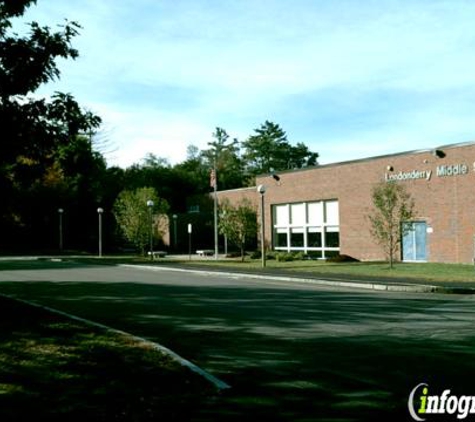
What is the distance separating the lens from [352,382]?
688 centimetres

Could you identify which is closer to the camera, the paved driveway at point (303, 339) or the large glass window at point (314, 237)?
the paved driveway at point (303, 339)

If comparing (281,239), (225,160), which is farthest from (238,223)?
(225,160)

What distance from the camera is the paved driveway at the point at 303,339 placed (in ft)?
20.4

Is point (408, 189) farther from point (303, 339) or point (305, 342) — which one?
point (305, 342)

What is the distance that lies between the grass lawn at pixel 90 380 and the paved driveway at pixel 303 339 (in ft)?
1.53

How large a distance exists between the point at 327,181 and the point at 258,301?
23.6 m

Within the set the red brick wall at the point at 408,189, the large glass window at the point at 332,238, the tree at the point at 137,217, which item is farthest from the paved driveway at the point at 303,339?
the tree at the point at 137,217

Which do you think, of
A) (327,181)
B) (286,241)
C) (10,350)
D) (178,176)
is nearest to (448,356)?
(10,350)

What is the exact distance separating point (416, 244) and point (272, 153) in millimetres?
73611

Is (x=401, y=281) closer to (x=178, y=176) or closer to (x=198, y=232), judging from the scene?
(x=198, y=232)

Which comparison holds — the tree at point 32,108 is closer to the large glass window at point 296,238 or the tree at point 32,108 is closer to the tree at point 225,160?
the large glass window at point 296,238

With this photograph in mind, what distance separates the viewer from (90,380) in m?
7.00

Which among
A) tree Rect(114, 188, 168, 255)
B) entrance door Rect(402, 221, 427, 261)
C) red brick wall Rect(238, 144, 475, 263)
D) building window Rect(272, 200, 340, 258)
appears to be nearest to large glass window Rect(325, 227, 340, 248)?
building window Rect(272, 200, 340, 258)

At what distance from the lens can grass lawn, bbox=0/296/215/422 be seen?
5.88 metres
